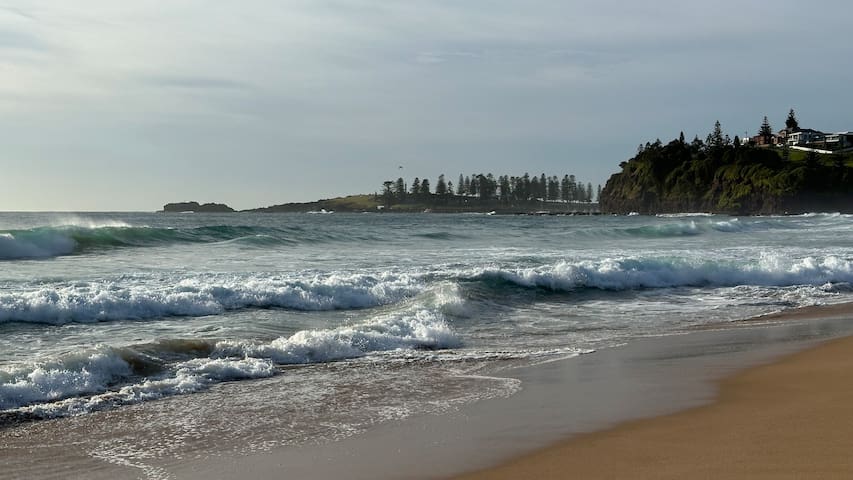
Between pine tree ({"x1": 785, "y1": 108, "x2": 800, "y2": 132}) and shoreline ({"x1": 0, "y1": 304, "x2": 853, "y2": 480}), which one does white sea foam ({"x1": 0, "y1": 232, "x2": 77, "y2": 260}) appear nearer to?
shoreline ({"x1": 0, "y1": 304, "x2": 853, "y2": 480})

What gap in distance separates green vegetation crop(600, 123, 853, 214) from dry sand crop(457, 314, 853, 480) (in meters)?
116

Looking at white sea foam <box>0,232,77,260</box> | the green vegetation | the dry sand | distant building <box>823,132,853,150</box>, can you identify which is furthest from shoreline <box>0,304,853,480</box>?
distant building <box>823,132,853,150</box>

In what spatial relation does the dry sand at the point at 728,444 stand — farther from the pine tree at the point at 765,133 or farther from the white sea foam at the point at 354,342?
the pine tree at the point at 765,133

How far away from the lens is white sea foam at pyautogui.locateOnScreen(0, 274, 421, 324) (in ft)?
41.4

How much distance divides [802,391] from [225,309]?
1013 centimetres

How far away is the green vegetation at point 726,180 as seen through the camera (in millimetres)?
111875

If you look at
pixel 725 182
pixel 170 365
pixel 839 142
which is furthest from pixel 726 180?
pixel 170 365

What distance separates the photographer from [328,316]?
1380 cm

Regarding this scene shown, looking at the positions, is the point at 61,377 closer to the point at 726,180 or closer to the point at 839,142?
the point at 726,180

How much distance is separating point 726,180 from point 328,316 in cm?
12487

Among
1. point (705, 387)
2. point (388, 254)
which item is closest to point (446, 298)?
point (705, 387)

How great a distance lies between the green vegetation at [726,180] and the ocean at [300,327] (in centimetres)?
9705

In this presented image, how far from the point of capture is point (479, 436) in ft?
19.3

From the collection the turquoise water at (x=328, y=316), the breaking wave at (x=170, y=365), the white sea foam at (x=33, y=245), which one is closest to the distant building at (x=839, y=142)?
the turquoise water at (x=328, y=316)
